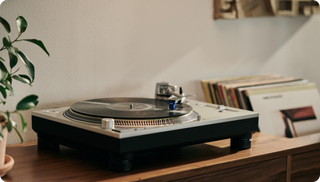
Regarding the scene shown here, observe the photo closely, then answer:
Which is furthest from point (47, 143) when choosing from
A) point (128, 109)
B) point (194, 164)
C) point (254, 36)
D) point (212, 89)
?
point (254, 36)

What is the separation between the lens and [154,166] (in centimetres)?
96

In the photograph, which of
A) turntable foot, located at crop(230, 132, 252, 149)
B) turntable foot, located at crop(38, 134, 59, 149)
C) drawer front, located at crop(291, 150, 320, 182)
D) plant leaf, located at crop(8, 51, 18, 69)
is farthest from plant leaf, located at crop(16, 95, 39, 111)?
drawer front, located at crop(291, 150, 320, 182)

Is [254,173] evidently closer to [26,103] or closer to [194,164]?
[194,164]

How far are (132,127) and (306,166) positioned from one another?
0.67 metres

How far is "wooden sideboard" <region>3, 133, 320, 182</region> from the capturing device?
35.1 inches

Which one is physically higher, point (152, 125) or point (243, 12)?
point (243, 12)

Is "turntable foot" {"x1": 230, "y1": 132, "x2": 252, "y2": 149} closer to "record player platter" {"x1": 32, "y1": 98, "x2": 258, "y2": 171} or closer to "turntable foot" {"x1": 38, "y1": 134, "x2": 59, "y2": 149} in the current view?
"record player platter" {"x1": 32, "y1": 98, "x2": 258, "y2": 171}

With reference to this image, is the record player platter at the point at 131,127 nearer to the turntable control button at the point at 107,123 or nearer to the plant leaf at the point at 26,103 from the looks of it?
the turntable control button at the point at 107,123

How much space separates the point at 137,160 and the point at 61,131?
0.22 m

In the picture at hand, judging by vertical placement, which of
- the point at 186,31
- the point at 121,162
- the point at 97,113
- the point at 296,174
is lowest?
the point at 296,174

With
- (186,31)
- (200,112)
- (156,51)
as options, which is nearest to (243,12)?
(186,31)

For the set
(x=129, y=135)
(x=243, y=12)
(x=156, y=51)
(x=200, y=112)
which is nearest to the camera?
(x=129, y=135)

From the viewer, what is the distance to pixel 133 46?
140 centimetres

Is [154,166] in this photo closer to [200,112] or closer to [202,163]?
[202,163]
